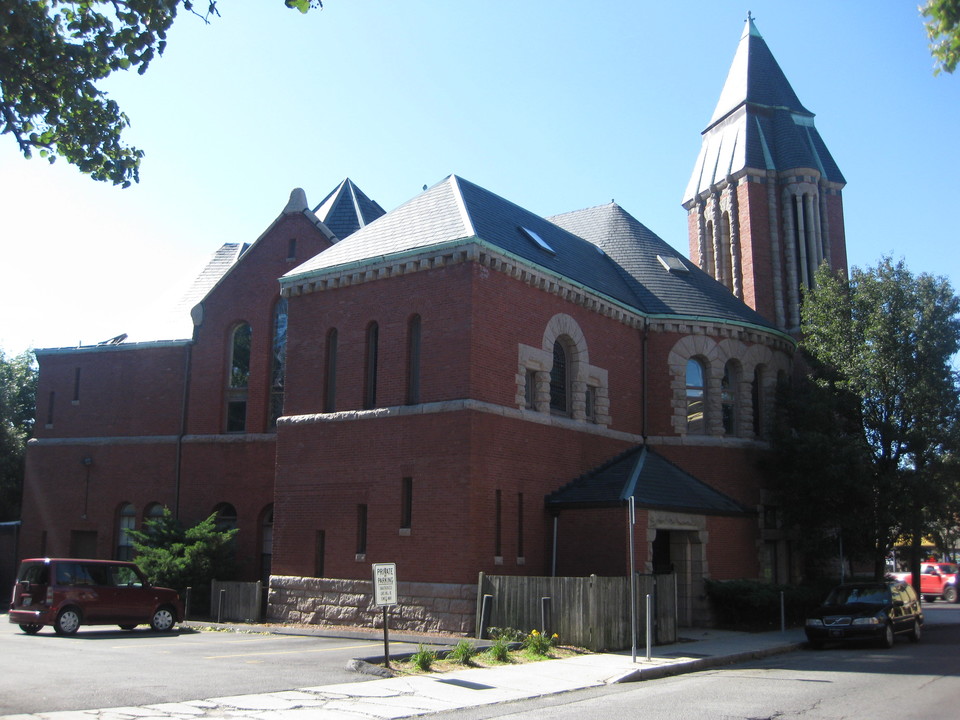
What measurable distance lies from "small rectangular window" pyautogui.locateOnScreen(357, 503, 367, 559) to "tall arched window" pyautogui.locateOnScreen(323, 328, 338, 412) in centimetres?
278

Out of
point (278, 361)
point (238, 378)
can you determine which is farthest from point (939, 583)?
point (238, 378)

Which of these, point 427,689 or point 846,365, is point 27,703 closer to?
point 427,689

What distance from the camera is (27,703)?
1098cm

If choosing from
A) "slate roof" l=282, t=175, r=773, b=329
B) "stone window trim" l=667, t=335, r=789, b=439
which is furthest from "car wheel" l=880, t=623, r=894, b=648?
"slate roof" l=282, t=175, r=773, b=329

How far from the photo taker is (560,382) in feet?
78.0

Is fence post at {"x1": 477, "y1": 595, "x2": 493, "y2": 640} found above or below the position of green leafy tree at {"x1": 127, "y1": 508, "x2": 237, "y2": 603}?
below

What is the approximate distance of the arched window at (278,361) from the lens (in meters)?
27.6

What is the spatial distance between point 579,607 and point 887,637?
23.2 ft

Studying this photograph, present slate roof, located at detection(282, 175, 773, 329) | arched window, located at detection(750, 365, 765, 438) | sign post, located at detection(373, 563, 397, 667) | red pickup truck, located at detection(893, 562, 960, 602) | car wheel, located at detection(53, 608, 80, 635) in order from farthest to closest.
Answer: red pickup truck, located at detection(893, 562, 960, 602), arched window, located at detection(750, 365, 765, 438), slate roof, located at detection(282, 175, 773, 329), car wheel, located at detection(53, 608, 80, 635), sign post, located at detection(373, 563, 397, 667)

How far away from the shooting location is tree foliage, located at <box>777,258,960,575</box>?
83.4ft

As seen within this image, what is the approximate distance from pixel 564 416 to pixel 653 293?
21.9 ft

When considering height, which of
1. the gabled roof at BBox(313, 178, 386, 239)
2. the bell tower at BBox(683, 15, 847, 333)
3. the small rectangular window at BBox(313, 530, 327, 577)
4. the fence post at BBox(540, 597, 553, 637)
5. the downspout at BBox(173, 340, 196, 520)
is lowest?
the fence post at BBox(540, 597, 553, 637)

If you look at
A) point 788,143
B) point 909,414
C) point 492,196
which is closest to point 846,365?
point 909,414

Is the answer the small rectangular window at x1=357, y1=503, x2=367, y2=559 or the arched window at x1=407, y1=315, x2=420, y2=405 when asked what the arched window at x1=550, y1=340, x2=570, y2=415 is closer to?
the arched window at x1=407, y1=315, x2=420, y2=405
